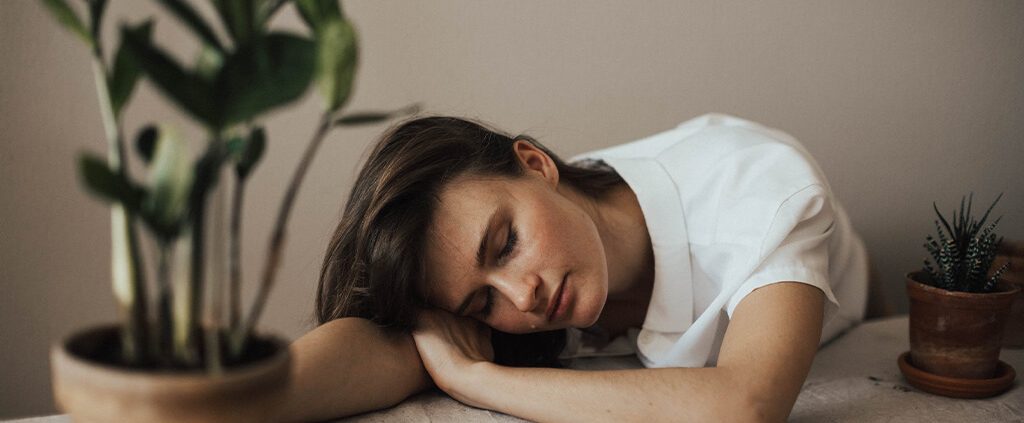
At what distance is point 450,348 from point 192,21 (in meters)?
0.64

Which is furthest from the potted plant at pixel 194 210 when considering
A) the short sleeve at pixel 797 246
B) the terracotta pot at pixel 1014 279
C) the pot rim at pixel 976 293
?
the terracotta pot at pixel 1014 279

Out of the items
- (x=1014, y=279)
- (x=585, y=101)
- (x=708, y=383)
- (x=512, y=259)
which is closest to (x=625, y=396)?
(x=708, y=383)

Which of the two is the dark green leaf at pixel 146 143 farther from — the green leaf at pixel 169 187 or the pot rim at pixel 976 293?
the pot rim at pixel 976 293

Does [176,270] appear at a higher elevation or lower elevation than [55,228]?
higher

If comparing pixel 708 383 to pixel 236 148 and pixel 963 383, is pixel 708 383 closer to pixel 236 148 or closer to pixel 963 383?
Result: pixel 963 383

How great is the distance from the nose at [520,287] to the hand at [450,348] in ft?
0.33

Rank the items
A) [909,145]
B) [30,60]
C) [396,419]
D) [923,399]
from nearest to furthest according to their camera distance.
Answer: [396,419], [923,399], [30,60], [909,145]

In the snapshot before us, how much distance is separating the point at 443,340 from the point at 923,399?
2.10ft

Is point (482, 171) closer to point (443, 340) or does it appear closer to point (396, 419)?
point (443, 340)

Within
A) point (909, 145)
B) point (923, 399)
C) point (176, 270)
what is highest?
point (176, 270)

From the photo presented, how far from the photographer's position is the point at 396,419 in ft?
3.16

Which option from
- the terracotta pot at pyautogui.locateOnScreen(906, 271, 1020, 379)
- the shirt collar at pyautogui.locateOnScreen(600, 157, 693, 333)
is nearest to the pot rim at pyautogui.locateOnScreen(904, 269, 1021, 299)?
the terracotta pot at pyautogui.locateOnScreen(906, 271, 1020, 379)

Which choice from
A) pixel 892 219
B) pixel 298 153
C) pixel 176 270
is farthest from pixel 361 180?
pixel 892 219

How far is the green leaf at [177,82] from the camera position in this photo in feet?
1.45
